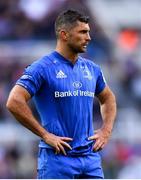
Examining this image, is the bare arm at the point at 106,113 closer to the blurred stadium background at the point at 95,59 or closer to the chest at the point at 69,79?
the chest at the point at 69,79

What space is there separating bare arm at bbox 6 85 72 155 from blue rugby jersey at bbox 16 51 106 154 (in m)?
0.08

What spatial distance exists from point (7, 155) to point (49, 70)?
23.1 ft

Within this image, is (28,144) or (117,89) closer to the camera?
(28,144)

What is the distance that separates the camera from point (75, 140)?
24.4 ft

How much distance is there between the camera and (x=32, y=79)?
736 cm

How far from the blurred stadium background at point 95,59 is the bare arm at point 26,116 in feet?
20.2

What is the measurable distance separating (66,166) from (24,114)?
54 centimetres

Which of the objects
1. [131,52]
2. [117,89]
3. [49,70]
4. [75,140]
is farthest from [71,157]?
[131,52]

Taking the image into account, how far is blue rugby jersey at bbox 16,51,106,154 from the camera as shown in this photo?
7.41 meters

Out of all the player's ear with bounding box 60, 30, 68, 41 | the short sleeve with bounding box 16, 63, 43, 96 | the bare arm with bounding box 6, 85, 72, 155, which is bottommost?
the bare arm with bounding box 6, 85, 72, 155

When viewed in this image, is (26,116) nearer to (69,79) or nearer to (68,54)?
(69,79)

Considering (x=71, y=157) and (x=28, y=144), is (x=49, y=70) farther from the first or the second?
(x=28, y=144)

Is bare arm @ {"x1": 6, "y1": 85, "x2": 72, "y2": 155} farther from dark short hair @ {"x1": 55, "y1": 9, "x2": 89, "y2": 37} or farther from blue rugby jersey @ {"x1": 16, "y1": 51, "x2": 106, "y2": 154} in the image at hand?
dark short hair @ {"x1": 55, "y1": 9, "x2": 89, "y2": 37}

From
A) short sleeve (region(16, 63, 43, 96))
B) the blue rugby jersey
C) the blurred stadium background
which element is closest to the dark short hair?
the blue rugby jersey
